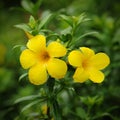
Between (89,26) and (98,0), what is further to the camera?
(98,0)

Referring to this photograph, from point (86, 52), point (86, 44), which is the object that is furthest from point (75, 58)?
point (86, 44)

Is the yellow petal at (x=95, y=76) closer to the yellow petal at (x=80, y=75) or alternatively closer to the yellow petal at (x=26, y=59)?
the yellow petal at (x=80, y=75)

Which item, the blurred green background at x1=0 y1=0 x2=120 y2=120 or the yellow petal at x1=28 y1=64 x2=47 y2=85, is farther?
the blurred green background at x1=0 y1=0 x2=120 y2=120

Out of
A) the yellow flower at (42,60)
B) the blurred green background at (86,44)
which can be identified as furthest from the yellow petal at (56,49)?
the blurred green background at (86,44)

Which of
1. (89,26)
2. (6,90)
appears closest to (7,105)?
(6,90)

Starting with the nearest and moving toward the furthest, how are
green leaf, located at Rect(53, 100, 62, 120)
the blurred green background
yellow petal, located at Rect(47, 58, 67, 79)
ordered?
yellow petal, located at Rect(47, 58, 67, 79)
green leaf, located at Rect(53, 100, 62, 120)
the blurred green background

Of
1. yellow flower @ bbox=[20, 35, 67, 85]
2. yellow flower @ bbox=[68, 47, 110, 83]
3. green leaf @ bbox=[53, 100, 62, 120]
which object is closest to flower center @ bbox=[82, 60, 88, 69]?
yellow flower @ bbox=[68, 47, 110, 83]

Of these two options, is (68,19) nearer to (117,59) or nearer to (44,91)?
(44,91)

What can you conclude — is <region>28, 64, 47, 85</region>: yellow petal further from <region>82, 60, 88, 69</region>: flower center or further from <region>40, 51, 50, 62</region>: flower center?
<region>82, 60, 88, 69</region>: flower center
